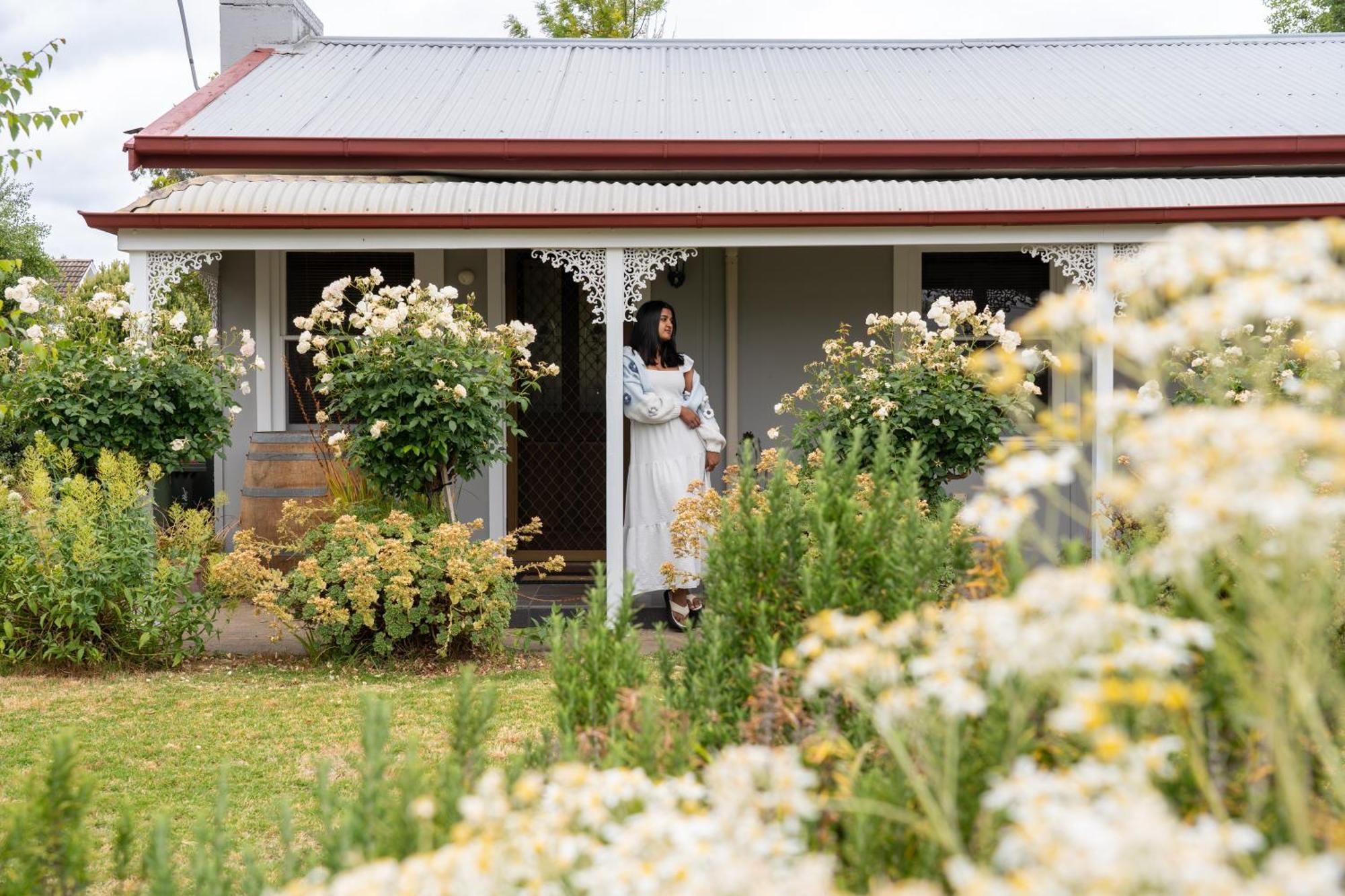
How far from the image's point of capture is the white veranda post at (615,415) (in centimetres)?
758

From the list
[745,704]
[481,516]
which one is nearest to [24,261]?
[481,516]

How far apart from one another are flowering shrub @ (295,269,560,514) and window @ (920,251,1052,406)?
3643 millimetres

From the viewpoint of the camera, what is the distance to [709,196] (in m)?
8.00

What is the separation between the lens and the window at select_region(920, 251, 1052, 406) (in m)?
9.45

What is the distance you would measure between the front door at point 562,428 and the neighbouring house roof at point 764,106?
3.39ft

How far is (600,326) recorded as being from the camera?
9.57 meters

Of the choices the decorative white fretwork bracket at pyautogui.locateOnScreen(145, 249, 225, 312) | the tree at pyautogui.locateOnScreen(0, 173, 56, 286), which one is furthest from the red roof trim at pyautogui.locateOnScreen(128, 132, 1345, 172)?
the tree at pyautogui.locateOnScreen(0, 173, 56, 286)

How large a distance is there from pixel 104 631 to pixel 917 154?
21.2 feet

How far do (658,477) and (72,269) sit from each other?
31.1m

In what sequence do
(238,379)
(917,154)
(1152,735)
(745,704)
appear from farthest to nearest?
(917,154), (238,379), (745,704), (1152,735)

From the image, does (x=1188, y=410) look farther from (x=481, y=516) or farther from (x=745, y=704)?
(x=481, y=516)

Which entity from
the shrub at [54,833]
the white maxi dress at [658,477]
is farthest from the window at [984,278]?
the shrub at [54,833]

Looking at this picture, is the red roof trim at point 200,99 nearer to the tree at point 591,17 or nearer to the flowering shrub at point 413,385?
the flowering shrub at point 413,385

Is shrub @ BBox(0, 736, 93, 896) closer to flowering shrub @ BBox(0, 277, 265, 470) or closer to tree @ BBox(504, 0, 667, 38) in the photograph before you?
flowering shrub @ BBox(0, 277, 265, 470)
